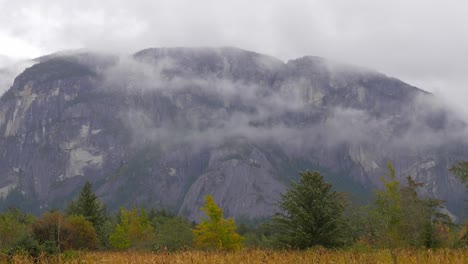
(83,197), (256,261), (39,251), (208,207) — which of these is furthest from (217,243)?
(256,261)

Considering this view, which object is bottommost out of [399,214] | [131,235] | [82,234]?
[131,235]

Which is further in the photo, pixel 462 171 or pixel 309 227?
pixel 462 171

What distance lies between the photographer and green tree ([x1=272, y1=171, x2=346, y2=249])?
29.0m

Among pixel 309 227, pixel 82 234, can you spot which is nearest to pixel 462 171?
pixel 309 227

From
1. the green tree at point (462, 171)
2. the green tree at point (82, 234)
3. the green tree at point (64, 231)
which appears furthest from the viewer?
the green tree at point (82, 234)

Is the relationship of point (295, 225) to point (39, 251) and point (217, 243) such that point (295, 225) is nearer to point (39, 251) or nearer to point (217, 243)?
point (39, 251)

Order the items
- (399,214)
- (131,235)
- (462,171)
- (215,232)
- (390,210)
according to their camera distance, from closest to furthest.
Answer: (462,171) → (399,214) → (390,210) → (215,232) → (131,235)

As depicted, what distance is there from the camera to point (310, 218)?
29219mm

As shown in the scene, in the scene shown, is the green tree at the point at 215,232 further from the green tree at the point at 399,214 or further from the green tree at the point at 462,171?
the green tree at the point at 462,171

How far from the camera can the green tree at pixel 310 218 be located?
2905cm

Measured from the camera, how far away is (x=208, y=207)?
50000 mm

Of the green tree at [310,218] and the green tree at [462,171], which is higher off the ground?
the green tree at [462,171]

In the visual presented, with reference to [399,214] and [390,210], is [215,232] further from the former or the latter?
[399,214]

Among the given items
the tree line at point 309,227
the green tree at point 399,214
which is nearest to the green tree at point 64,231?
the tree line at point 309,227
